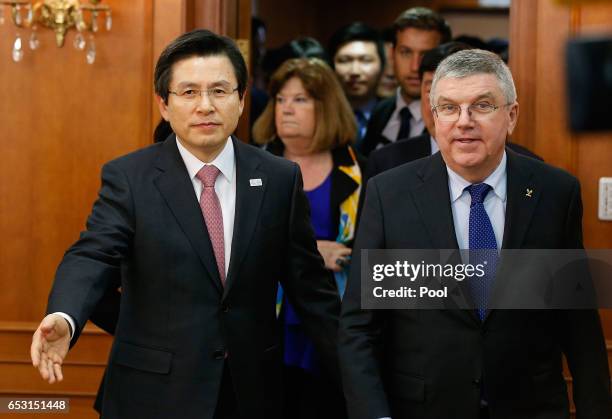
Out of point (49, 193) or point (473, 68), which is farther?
point (49, 193)

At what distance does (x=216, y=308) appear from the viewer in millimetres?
2613

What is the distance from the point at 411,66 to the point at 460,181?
1992 millimetres

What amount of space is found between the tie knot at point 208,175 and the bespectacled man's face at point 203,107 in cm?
3

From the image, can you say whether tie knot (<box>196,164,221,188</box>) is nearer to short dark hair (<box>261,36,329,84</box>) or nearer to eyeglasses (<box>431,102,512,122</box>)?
eyeglasses (<box>431,102,512,122</box>)

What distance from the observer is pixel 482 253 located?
248 centimetres

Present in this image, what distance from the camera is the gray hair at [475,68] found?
99.0 inches

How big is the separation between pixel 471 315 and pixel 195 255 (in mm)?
780

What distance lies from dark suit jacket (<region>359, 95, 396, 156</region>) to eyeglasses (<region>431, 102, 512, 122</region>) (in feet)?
6.79

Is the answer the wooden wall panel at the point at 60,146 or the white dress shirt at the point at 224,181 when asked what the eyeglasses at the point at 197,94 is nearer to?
the white dress shirt at the point at 224,181

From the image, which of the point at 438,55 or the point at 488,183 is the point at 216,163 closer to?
the point at 488,183

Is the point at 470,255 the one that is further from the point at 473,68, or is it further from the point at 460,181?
the point at 473,68

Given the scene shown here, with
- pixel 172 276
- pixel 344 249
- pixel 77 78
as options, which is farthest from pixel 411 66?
pixel 172 276

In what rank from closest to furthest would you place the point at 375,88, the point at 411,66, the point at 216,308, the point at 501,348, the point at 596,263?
the point at 501,348 < the point at 216,308 < the point at 596,263 < the point at 411,66 < the point at 375,88

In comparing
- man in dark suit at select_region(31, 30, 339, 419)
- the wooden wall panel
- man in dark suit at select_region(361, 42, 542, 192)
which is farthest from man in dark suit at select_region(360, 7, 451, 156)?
man in dark suit at select_region(31, 30, 339, 419)
